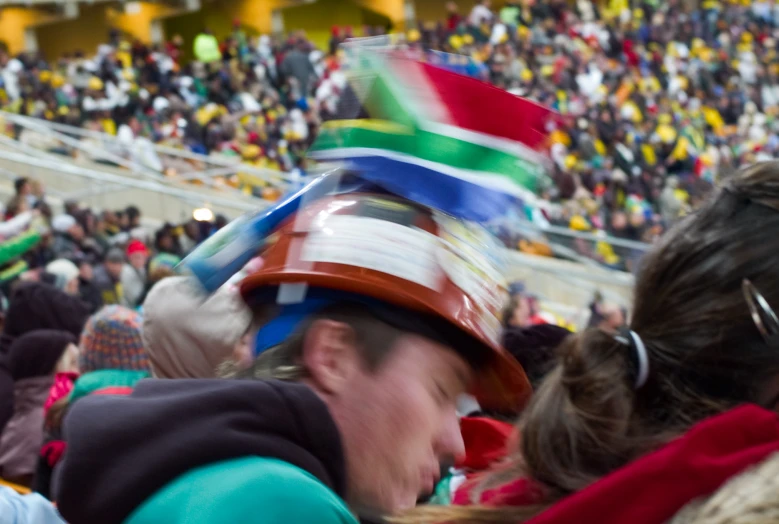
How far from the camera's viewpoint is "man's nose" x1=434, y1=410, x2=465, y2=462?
116 cm

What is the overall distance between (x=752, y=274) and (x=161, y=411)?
0.59 metres

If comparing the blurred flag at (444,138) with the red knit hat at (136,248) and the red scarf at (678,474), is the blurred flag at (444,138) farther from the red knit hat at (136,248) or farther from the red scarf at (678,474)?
the red knit hat at (136,248)

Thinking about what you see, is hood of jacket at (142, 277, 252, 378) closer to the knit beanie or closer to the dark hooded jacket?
the knit beanie

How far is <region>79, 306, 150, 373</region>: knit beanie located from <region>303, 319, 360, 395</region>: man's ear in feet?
5.91

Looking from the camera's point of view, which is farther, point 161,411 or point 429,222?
point 429,222

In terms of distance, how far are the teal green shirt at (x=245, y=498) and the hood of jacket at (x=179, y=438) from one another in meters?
0.02

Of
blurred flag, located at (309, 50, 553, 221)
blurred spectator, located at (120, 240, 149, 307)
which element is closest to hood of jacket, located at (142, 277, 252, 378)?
blurred flag, located at (309, 50, 553, 221)

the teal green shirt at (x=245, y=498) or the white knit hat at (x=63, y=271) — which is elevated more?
the teal green shirt at (x=245, y=498)

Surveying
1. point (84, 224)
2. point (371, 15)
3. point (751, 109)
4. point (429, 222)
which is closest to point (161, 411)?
point (429, 222)

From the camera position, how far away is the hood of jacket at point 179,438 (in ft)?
3.19

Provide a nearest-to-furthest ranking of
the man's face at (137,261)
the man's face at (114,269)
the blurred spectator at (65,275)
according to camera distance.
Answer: the blurred spectator at (65,275) < the man's face at (114,269) < the man's face at (137,261)

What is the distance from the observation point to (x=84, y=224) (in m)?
9.47

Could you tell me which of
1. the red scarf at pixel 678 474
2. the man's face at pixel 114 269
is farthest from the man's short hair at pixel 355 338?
the man's face at pixel 114 269

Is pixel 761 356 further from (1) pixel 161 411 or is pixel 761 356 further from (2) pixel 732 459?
(1) pixel 161 411
